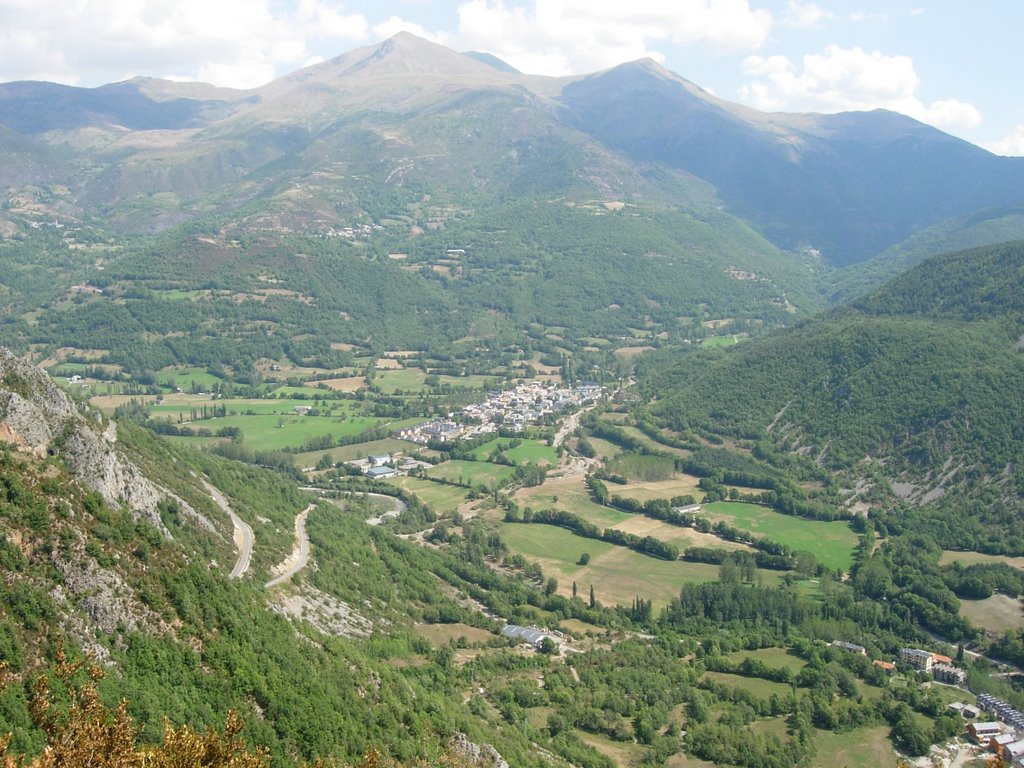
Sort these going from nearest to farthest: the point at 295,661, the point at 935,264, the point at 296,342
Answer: the point at 295,661 < the point at 935,264 < the point at 296,342

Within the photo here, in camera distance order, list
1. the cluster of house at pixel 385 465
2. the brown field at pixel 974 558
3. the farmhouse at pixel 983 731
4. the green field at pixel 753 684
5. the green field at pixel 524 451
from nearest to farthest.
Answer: the farmhouse at pixel 983 731 < the green field at pixel 753 684 < the brown field at pixel 974 558 < the cluster of house at pixel 385 465 < the green field at pixel 524 451

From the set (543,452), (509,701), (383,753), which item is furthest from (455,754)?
(543,452)

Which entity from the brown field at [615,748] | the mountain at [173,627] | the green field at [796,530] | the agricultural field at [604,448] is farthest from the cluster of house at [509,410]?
the brown field at [615,748]

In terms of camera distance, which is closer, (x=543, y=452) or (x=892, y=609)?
(x=892, y=609)

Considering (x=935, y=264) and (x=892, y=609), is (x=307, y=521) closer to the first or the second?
(x=892, y=609)

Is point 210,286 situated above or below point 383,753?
above

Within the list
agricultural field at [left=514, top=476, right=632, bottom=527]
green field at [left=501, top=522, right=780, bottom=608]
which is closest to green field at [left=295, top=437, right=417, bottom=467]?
agricultural field at [left=514, top=476, right=632, bottom=527]

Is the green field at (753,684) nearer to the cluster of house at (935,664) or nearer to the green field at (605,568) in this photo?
the cluster of house at (935,664)
